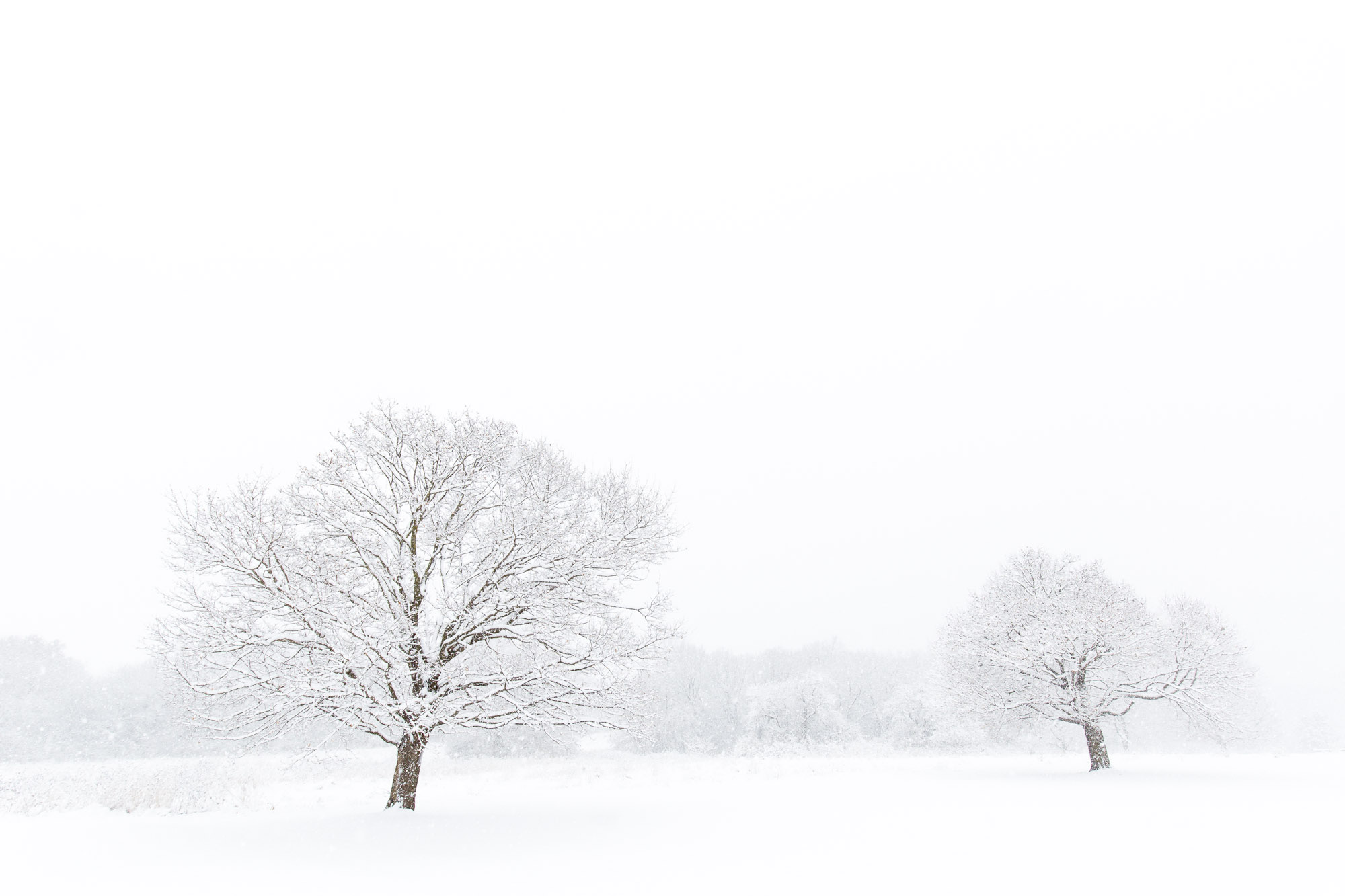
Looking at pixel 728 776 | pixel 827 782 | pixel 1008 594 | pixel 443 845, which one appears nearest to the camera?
pixel 443 845

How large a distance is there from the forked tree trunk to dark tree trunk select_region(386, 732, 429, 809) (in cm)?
2428

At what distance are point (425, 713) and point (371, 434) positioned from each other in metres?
6.42

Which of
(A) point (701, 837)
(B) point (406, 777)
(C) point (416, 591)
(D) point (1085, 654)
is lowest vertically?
(A) point (701, 837)

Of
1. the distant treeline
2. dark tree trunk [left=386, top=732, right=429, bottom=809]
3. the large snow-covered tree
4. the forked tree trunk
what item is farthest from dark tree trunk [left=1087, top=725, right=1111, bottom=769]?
dark tree trunk [left=386, top=732, right=429, bottom=809]

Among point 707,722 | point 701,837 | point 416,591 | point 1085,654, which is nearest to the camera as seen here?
point 701,837

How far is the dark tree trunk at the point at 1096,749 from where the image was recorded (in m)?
24.4

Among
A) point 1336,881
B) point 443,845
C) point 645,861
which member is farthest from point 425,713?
point 1336,881

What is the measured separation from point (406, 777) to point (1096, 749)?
2514 centimetres

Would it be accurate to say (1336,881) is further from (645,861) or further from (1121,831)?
(645,861)

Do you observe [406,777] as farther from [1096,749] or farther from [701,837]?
[1096,749]

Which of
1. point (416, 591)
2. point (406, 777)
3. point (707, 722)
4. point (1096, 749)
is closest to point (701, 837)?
point (406, 777)

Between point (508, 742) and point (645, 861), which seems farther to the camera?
point (508, 742)

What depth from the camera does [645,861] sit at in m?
10.1

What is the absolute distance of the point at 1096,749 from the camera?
80.2 ft
